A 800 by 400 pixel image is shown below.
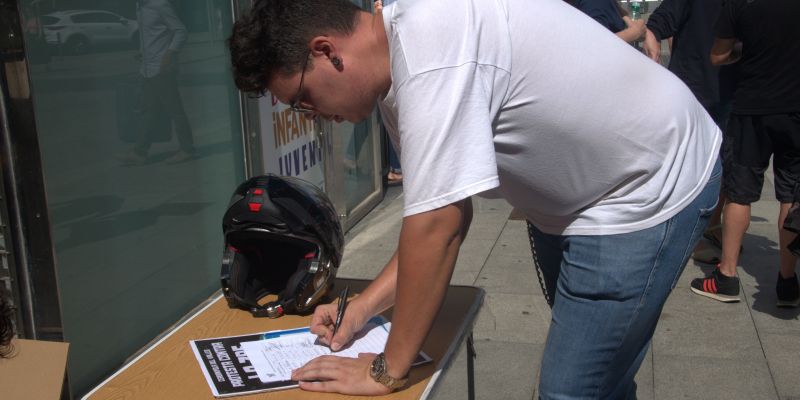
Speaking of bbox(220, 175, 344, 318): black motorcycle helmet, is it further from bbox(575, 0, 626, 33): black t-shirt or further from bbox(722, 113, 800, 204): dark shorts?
bbox(575, 0, 626, 33): black t-shirt

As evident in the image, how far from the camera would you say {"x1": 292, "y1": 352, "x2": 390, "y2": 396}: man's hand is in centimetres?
168

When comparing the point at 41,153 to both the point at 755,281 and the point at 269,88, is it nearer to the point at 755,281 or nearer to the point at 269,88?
the point at 269,88

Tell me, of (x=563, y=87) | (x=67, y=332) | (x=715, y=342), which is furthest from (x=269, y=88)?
(x=715, y=342)

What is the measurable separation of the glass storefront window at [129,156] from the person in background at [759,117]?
8.54 feet

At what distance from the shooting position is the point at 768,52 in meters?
4.16

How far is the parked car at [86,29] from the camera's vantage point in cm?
279

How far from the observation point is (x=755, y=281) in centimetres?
479

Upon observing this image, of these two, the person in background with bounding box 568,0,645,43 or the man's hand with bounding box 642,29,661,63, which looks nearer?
the person in background with bounding box 568,0,645,43

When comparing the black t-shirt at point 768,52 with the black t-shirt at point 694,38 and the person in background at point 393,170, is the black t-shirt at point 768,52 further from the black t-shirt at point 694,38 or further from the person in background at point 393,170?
the person in background at point 393,170

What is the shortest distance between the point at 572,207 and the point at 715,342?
260 cm

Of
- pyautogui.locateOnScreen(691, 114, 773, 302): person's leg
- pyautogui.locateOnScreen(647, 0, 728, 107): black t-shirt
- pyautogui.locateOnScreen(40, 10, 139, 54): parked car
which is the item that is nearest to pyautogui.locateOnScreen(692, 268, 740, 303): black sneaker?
pyautogui.locateOnScreen(691, 114, 773, 302): person's leg

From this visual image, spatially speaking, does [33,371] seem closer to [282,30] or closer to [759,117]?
[282,30]

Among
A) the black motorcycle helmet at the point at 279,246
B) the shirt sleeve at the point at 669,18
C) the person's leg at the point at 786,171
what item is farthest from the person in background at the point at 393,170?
the black motorcycle helmet at the point at 279,246

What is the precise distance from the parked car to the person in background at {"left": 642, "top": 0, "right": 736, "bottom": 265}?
333 centimetres
